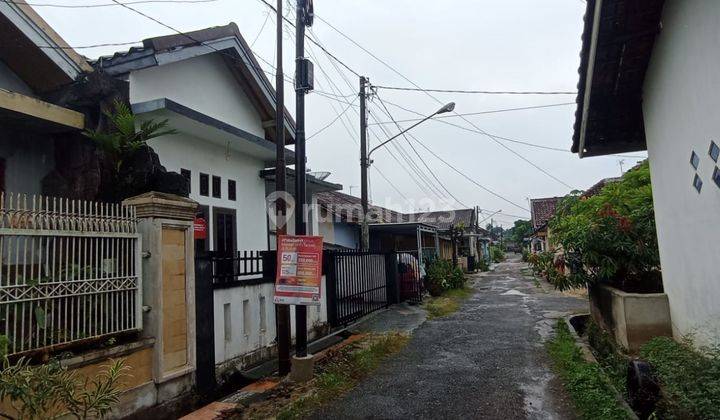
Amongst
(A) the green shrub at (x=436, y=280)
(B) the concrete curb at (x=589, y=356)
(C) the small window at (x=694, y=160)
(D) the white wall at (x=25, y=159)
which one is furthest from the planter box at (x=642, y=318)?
(D) the white wall at (x=25, y=159)

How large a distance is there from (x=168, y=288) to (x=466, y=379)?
3903mm

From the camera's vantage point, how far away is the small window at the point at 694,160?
4.69 m

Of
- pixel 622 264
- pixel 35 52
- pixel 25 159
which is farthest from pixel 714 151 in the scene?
pixel 25 159

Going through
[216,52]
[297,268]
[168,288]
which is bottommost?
[168,288]

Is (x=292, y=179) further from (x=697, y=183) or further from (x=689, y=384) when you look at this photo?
(x=689, y=384)

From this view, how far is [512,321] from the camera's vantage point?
10.1m

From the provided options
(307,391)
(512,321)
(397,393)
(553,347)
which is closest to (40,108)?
(307,391)

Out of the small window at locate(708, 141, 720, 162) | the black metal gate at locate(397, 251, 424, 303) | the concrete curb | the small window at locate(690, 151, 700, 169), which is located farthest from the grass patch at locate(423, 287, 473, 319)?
the small window at locate(708, 141, 720, 162)

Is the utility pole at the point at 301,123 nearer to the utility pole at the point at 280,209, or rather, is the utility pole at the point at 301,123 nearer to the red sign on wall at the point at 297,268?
the utility pole at the point at 280,209

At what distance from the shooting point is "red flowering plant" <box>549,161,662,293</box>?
8.16 metres

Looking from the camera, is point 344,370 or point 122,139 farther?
point 344,370

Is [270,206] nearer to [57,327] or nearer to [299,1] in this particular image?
[299,1]

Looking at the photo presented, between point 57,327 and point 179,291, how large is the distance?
4.15 ft

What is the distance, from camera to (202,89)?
864 centimetres
